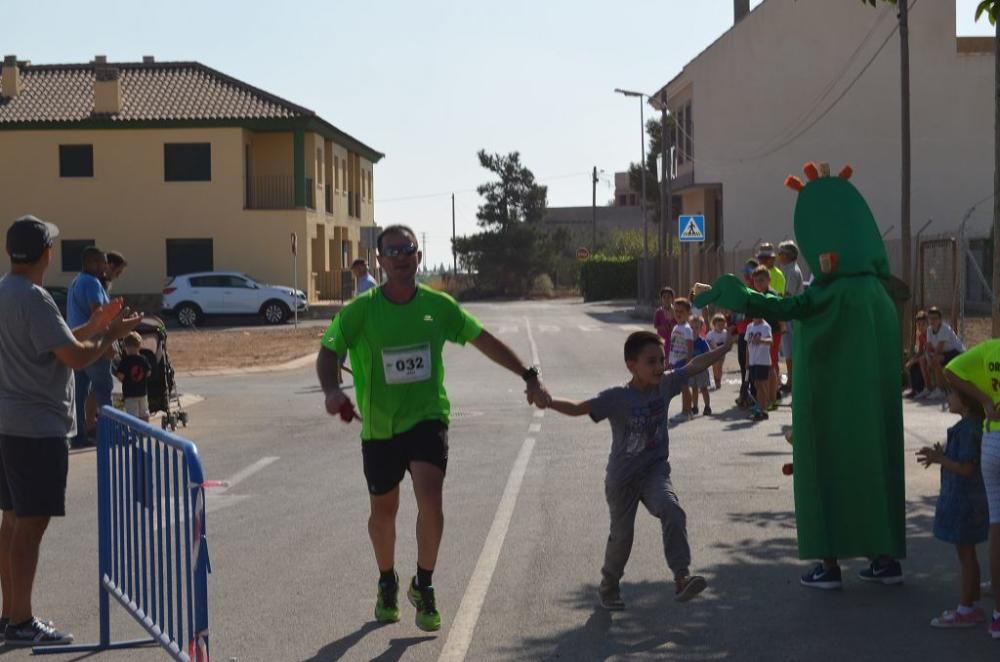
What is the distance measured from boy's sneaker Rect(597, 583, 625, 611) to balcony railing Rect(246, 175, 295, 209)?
149 ft

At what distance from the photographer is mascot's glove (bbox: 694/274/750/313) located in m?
7.63

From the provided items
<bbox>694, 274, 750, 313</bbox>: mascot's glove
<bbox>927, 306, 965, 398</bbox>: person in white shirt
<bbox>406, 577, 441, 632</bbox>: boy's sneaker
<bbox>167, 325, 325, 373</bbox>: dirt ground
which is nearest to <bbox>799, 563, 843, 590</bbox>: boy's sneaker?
<bbox>694, 274, 750, 313</bbox>: mascot's glove

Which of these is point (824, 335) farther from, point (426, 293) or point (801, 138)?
point (801, 138)

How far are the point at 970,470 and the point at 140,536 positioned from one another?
149 inches

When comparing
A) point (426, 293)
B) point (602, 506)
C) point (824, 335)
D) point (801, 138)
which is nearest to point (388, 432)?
point (426, 293)

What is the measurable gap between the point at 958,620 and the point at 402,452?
270 cm

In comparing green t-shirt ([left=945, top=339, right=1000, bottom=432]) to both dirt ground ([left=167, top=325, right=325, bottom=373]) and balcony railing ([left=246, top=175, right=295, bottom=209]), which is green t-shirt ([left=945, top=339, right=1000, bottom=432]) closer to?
dirt ground ([left=167, top=325, right=325, bottom=373])

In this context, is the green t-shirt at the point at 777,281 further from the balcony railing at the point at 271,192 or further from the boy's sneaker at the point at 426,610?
the balcony railing at the point at 271,192

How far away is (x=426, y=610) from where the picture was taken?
22.5ft

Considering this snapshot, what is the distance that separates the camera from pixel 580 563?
8.47 metres

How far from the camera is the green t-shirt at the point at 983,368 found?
6.59m

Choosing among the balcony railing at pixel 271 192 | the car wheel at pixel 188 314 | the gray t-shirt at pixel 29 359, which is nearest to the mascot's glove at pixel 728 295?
the gray t-shirt at pixel 29 359

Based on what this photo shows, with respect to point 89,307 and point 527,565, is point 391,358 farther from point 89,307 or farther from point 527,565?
point 89,307

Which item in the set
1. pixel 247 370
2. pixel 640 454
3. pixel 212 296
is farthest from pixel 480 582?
pixel 212 296
